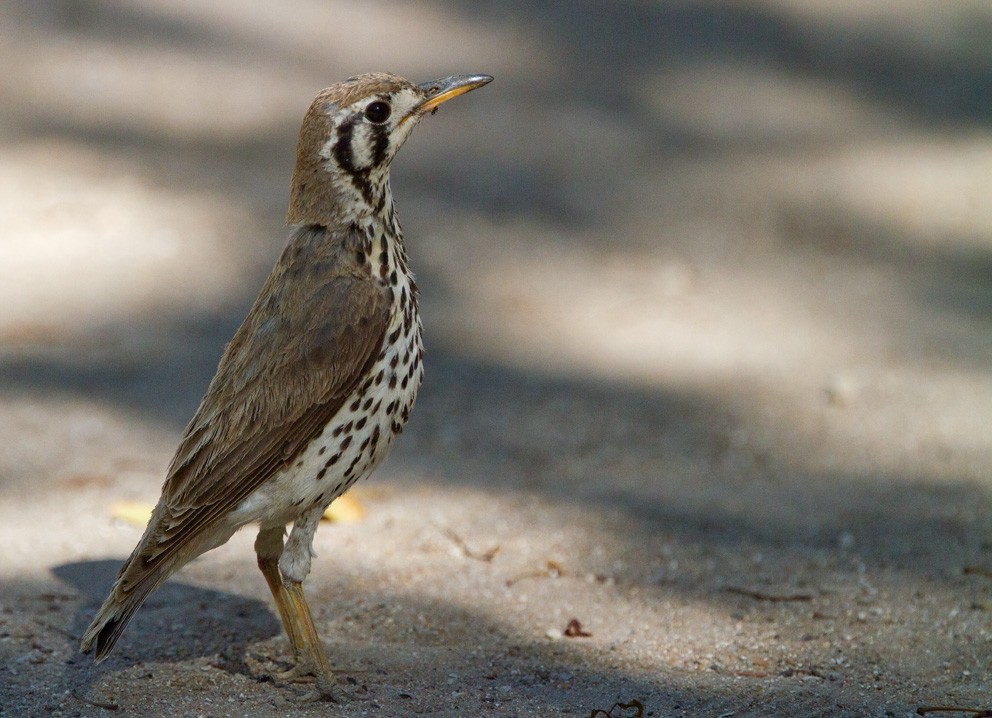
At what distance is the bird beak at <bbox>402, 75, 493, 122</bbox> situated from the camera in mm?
4102

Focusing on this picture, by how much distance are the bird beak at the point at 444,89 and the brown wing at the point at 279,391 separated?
545mm

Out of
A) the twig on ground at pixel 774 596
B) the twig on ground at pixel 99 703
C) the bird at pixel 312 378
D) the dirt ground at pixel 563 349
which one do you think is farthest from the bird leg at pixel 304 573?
the twig on ground at pixel 774 596

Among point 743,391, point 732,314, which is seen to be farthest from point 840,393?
point 732,314

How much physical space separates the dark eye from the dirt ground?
1.77m

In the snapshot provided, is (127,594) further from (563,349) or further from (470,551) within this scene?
(563,349)

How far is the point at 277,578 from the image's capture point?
169 inches

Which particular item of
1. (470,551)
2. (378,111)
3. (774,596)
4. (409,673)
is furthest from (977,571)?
(378,111)

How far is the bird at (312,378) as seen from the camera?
387 centimetres

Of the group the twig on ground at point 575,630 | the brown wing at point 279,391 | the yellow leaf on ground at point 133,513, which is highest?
the brown wing at point 279,391

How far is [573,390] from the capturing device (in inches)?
274

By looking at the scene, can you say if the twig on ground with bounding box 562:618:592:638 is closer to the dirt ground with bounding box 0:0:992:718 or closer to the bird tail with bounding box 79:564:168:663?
the dirt ground with bounding box 0:0:992:718

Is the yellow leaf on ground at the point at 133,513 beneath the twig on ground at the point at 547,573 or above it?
beneath

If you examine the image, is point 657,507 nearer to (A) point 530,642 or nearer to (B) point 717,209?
(A) point 530,642

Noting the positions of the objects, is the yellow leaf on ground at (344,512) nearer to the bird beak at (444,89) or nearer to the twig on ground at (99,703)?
the twig on ground at (99,703)
